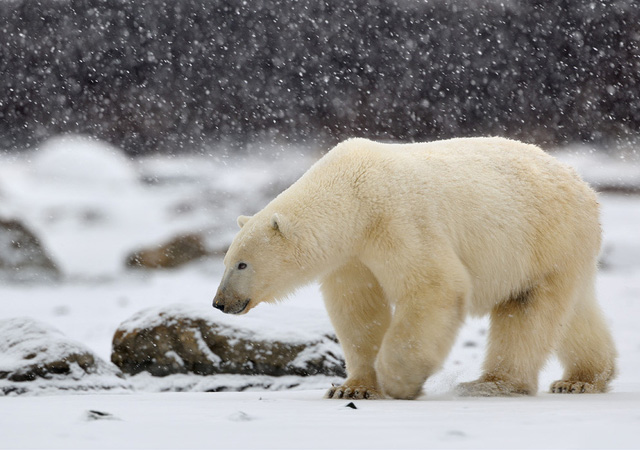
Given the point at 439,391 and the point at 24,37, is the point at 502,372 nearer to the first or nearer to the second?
the point at 439,391

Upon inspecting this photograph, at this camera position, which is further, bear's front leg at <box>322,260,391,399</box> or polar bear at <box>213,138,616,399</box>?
bear's front leg at <box>322,260,391,399</box>

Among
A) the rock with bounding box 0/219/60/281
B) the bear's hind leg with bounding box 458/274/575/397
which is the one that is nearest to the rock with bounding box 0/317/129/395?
the bear's hind leg with bounding box 458/274/575/397

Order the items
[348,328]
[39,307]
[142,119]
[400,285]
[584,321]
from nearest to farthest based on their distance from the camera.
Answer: [400,285], [348,328], [584,321], [39,307], [142,119]

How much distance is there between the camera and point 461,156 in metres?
4.63

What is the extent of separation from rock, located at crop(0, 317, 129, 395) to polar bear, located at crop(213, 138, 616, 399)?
4.87 feet

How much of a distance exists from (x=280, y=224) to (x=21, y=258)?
32.3 feet

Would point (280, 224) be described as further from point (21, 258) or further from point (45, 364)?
point (21, 258)

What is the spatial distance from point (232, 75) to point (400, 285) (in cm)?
1092

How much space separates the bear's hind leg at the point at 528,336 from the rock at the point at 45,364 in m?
2.40

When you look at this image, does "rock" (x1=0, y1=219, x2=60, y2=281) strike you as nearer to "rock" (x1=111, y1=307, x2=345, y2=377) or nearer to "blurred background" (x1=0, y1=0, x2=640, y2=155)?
"blurred background" (x1=0, y1=0, x2=640, y2=155)

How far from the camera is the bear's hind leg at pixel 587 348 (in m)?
5.02

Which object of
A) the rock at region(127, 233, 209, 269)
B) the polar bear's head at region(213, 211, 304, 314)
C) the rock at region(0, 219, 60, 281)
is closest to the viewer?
the polar bear's head at region(213, 211, 304, 314)

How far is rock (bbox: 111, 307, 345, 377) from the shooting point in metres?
6.13

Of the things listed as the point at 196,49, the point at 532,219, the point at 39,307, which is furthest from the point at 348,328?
the point at 196,49
